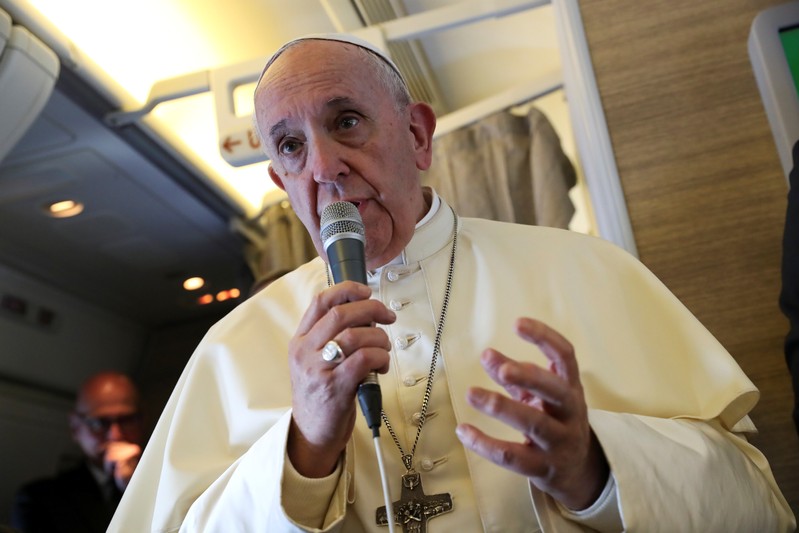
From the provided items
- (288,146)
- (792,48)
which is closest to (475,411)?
(288,146)

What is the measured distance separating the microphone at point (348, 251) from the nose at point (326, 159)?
222 mm

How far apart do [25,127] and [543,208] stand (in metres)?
1.81

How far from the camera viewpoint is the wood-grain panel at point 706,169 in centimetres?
190

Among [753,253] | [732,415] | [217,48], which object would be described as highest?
[217,48]

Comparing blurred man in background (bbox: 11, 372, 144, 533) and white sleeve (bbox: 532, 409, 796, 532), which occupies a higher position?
blurred man in background (bbox: 11, 372, 144, 533)

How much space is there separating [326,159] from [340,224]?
1.01 ft

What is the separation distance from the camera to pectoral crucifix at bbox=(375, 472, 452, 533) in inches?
48.6

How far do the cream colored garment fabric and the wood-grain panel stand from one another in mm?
751

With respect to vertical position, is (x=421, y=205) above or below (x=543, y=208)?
below

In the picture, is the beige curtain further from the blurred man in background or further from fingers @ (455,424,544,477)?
fingers @ (455,424,544,477)

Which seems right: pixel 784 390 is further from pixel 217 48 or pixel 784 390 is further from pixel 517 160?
pixel 217 48

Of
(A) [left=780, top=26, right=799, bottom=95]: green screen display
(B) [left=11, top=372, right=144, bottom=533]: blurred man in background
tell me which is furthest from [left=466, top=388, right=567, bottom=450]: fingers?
(B) [left=11, top=372, right=144, bottom=533]: blurred man in background

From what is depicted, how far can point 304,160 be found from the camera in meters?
1.50

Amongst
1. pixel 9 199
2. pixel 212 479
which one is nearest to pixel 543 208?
pixel 212 479
